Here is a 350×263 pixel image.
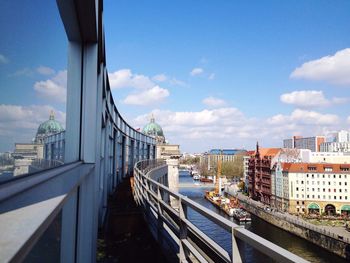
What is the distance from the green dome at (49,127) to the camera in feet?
6.55

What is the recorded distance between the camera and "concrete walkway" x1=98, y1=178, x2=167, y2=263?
5.00m

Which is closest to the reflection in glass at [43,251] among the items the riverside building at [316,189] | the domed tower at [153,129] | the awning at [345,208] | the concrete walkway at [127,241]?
the concrete walkway at [127,241]

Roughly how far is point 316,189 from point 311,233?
64.0 feet

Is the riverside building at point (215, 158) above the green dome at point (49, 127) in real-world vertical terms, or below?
below

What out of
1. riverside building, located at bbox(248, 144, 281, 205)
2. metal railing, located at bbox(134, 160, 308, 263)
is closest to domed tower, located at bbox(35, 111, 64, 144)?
metal railing, located at bbox(134, 160, 308, 263)

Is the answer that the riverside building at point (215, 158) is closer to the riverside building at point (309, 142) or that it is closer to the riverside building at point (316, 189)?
the riverside building at point (309, 142)

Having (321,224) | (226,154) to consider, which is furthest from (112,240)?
(226,154)

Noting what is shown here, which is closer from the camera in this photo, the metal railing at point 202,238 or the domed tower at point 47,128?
the metal railing at point 202,238

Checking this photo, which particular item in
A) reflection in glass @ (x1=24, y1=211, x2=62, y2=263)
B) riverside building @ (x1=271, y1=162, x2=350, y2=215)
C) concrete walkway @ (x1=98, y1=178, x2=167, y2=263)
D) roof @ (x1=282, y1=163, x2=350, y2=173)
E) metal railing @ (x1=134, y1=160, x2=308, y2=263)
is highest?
reflection in glass @ (x1=24, y1=211, x2=62, y2=263)

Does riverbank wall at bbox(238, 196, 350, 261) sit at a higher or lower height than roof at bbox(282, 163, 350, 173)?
lower

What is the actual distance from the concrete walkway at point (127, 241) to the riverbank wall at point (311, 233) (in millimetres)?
40664

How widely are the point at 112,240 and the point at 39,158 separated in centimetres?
491

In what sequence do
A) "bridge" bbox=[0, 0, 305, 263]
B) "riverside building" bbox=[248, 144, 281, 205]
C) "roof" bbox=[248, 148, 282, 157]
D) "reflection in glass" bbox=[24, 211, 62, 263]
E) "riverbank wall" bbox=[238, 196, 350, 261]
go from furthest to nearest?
"roof" bbox=[248, 148, 282, 157]
"riverside building" bbox=[248, 144, 281, 205]
"riverbank wall" bbox=[238, 196, 350, 261]
"reflection in glass" bbox=[24, 211, 62, 263]
"bridge" bbox=[0, 0, 305, 263]

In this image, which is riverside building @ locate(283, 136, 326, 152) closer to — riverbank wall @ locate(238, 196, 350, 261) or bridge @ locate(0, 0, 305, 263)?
riverbank wall @ locate(238, 196, 350, 261)
